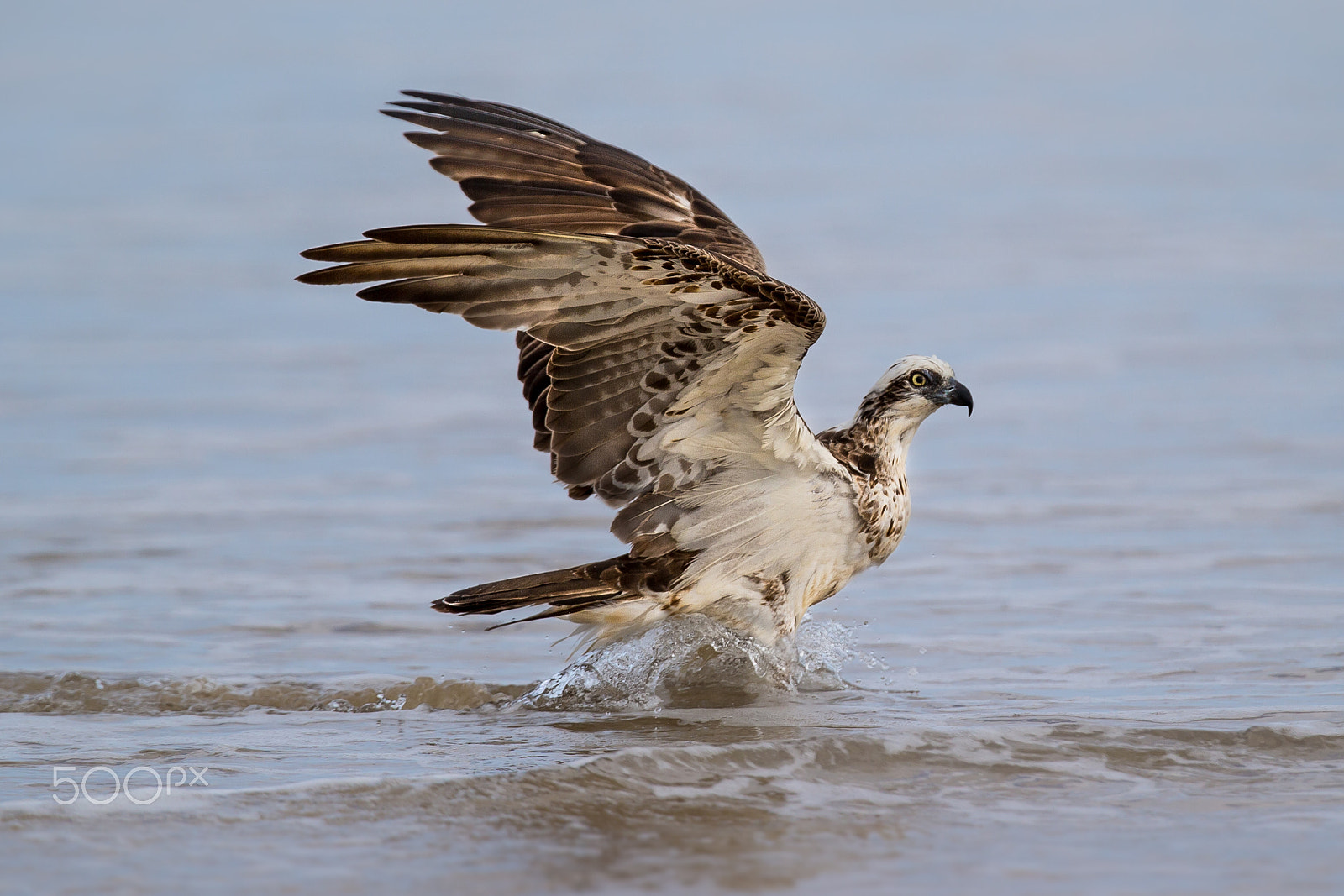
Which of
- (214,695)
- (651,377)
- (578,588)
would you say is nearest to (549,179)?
(651,377)

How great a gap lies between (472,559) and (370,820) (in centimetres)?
371

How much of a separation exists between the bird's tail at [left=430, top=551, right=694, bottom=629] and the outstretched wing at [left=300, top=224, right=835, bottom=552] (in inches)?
3.5

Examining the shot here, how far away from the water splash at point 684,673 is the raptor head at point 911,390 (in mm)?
1088

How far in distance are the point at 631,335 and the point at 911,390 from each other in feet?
5.59

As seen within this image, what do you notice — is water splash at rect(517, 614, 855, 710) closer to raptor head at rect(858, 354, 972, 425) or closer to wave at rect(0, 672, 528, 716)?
Answer: wave at rect(0, 672, 528, 716)

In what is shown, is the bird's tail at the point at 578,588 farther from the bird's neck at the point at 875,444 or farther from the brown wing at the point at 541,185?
the bird's neck at the point at 875,444

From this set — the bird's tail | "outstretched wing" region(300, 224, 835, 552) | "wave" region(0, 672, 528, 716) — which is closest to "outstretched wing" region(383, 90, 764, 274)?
"outstretched wing" region(300, 224, 835, 552)

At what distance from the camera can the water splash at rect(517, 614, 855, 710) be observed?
650 cm

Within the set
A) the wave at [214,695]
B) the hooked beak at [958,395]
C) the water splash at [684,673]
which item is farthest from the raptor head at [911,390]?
the wave at [214,695]

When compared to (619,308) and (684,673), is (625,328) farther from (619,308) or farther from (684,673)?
(684,673)

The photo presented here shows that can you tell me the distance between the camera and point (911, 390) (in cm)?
712

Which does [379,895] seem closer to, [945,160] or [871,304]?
[871,304]

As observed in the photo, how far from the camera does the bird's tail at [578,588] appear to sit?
620cm

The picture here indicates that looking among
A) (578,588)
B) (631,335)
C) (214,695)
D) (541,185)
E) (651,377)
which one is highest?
(541,185)
